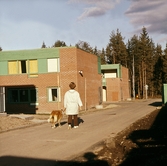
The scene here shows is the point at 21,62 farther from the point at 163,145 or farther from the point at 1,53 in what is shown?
the point at 163,145

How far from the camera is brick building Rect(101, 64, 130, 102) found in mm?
56875

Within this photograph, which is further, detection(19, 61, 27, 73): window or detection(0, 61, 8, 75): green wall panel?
detection(0, 61, 8, 75): green wall panel

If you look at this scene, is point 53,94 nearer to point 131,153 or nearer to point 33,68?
point 33,68

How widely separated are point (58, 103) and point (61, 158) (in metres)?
23.1

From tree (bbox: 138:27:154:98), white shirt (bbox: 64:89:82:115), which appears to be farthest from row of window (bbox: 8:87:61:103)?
tree (bbox: 138:27:154:98)

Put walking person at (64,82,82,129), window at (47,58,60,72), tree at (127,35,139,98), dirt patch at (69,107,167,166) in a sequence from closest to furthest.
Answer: dirt patch at (69,107,167,166)
walking person at (64,82,82,129)
window at (47,58,60,72)
tree at (127,35,139,98)

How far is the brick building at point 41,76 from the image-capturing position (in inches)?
1208

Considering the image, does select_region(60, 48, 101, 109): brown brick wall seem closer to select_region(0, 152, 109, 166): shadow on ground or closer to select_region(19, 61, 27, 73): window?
select_region(19, 61, 27, 73): window

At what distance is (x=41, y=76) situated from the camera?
31.5 m

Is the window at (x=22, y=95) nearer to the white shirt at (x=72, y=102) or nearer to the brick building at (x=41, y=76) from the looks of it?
the brick building at (x=41, y=76)

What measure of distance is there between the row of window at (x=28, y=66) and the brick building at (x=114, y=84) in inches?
1064

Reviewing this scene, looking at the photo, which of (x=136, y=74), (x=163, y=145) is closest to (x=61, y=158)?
(x=163, y=145)

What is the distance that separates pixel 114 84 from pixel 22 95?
2727 centimetres

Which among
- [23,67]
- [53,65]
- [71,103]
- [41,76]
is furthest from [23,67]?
[71,103]
